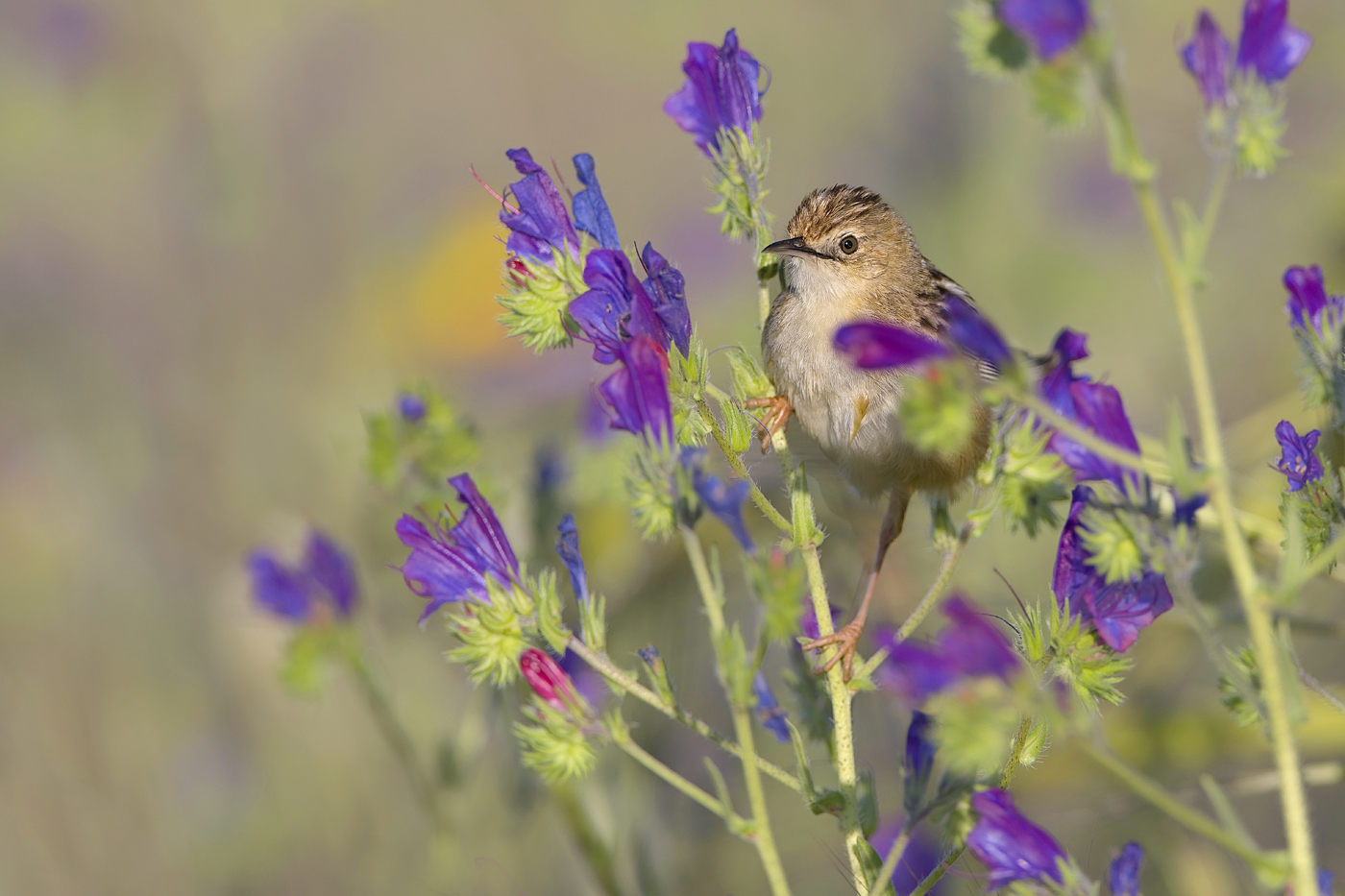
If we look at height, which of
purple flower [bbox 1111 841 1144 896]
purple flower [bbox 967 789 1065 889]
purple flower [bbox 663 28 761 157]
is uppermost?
purple flower [bbox 663 28 761 157]

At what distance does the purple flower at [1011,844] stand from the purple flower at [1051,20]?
0.78 metres

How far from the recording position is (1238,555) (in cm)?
103

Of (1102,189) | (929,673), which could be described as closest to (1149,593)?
(929,673)

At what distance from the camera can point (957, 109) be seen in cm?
493

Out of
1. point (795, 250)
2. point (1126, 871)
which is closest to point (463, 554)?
point (1126, 871)

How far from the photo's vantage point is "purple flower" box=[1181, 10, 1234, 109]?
1147mm

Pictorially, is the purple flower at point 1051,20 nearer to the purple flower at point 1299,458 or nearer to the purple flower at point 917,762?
the purple flower at point 1299,458

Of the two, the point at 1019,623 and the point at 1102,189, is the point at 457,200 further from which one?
the point at 1019,623

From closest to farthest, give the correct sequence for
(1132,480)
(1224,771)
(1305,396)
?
1. (1132,480)
2. (1305,396)
3. (1224,771)

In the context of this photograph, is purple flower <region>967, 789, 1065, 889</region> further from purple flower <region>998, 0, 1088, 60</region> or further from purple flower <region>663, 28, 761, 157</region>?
purple flower <region>663, 28, 761, 157</region>

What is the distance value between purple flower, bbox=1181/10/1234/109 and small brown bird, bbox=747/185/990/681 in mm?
942

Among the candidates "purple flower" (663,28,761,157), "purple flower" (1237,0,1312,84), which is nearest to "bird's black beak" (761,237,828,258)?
"purple flower" (663,28,761,157)

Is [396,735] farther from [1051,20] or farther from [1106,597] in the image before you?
[1051,20]

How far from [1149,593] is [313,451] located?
3023mm
